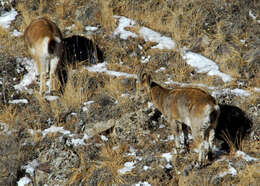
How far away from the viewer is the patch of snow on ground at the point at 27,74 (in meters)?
9.16

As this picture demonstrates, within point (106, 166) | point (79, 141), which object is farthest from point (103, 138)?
point (106, 166)

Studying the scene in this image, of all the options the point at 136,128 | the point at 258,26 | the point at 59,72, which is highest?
the point at 258,26

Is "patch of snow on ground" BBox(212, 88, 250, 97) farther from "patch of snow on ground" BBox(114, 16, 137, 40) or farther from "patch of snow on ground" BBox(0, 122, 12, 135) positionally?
"patch of snow on ground" BBox(0, 122, 12, 135)

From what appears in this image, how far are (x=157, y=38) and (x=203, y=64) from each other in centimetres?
165

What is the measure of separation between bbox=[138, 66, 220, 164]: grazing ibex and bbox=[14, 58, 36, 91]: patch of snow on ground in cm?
347

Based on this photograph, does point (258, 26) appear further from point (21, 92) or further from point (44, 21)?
point (21, 92)

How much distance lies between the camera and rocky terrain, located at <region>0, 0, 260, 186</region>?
6859mm

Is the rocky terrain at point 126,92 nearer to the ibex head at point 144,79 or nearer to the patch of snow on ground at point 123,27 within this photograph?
the patch of snow on ground at point 123,27

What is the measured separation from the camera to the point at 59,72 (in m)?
9.28

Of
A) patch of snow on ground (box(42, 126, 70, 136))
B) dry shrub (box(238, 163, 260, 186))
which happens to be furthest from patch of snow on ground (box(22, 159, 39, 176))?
dry shrub (box(238, 163, 260, 186))

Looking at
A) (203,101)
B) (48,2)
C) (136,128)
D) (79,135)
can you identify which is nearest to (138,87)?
(136,128)

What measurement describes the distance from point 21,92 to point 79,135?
2.13 meters

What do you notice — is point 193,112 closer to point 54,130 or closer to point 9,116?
point 54,130

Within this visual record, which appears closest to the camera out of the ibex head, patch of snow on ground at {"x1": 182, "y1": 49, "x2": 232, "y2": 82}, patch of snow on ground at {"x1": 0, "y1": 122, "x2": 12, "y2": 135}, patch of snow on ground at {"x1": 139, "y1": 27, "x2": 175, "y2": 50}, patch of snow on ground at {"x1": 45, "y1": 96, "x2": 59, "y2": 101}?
patch of snow on ground at {"x1": 0, "y1": 122, "x2": 12, "y2": 135}
